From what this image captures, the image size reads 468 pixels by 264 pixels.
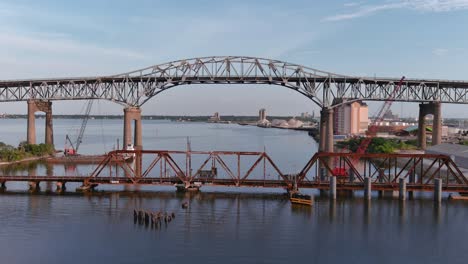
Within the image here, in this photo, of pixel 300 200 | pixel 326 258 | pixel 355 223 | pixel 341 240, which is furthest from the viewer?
pixel 300 200

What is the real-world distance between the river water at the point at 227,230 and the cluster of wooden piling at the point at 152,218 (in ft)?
2.10

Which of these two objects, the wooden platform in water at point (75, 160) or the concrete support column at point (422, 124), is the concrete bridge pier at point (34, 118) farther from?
the concrete support column at point (422, 124)

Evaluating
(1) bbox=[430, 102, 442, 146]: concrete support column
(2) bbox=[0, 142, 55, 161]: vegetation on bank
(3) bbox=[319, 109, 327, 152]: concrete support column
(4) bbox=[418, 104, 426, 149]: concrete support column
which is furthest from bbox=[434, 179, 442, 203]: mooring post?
(2) bbox=[0, 142, 55, 161]: vegetation on bank

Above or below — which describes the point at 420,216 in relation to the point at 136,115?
below

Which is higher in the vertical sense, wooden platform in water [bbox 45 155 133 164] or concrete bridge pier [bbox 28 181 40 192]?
wooden platform in water [bbox 45 155 133 164]

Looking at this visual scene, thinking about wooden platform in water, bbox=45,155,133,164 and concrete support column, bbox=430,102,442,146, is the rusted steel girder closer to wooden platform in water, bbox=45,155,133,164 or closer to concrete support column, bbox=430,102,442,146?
concrete support column, bbox=430,102,442,146

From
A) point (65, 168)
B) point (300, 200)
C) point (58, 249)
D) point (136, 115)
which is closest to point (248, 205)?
point (300, 200)

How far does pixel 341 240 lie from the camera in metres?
37.4

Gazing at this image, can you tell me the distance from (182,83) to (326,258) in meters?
74.9

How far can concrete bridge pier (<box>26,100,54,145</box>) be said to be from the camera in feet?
325

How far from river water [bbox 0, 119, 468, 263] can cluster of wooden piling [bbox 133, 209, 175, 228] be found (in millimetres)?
640

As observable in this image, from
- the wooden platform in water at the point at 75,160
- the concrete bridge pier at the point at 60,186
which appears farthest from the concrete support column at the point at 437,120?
the concrete bridge pier at the point at 60,186

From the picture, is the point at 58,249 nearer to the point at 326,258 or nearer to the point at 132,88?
the point at 326,258

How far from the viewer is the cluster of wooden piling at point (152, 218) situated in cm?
4090
